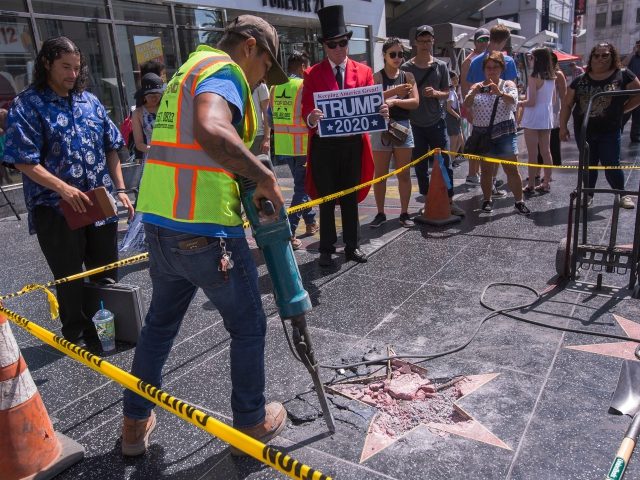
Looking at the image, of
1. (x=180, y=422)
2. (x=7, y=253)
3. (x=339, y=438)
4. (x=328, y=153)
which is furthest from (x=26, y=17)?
(x=339, y=438)

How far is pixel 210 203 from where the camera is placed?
7.32 ft

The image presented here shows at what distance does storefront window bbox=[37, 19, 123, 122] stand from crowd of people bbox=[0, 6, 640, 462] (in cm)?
494

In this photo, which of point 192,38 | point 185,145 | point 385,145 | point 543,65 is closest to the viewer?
point 185,145

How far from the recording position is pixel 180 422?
2.89 m

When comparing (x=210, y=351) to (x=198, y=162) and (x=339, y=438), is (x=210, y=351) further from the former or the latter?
(x=198, y=162)

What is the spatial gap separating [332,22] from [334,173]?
4.39 feet

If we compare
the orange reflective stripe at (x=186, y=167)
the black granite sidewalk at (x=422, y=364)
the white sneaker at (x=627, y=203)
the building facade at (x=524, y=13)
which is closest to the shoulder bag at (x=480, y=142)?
the black granite sidewalk at (x=422, y=364)

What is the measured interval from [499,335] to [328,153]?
2343 mm

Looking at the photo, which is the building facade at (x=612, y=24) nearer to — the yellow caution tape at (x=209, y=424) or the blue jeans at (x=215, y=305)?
the blue jeans at (x=215, y=305)

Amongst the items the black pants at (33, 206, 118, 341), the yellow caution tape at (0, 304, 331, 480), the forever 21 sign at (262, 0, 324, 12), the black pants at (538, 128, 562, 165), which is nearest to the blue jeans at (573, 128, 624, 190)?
the black pants at (538, 128, 562, 165)

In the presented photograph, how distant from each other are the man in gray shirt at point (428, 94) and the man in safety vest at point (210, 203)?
13.6ft

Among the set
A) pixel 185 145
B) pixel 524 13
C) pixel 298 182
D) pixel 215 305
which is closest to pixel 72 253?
pixel 215 305

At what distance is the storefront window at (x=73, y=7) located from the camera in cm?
938

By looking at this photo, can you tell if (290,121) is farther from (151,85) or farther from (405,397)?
(405,397)
